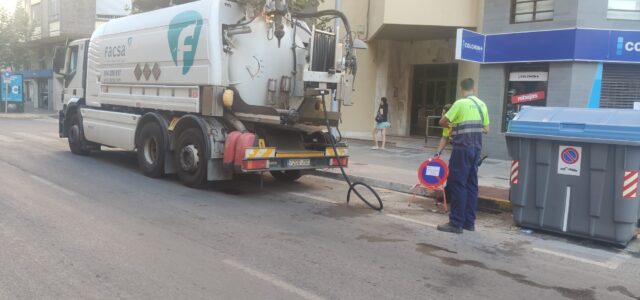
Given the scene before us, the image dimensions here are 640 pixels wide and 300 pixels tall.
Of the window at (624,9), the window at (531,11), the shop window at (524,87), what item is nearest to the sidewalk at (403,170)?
the shop window at (524,87)

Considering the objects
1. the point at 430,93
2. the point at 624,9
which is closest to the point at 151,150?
the point at 624,9

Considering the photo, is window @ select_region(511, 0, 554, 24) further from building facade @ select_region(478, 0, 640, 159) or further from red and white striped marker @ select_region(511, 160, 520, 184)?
red and white striped marker @ select_region(511, 160, 520, 184)

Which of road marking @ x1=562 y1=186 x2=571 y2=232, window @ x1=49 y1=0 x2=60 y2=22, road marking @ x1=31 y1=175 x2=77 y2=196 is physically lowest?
road marking @ x1=31 y1=175 x2=77 y2=196

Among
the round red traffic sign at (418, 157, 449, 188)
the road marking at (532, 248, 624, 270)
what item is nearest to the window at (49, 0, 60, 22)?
the round red traffic sign at (418, 157, 449, 188)

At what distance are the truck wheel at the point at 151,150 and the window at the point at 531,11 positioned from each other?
9.82 metres

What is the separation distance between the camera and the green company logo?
8.68 metres

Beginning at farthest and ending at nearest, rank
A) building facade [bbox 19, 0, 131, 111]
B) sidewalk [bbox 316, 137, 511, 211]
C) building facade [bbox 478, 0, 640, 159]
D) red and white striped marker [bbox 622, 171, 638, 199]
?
1. building facade [bbox 19, 0, 131, 111]
2. building facade [bbox 478, 0, 640, 159]
3. sidewalk [bbox 316, 137, 511, 211]
4. red and white striped marker [bbox 622, 171, 638, 199]

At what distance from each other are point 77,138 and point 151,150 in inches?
137

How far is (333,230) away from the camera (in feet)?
21.1

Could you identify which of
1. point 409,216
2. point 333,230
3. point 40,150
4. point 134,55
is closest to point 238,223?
point 333,230

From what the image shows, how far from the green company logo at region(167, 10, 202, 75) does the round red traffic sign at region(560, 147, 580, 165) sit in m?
5.63

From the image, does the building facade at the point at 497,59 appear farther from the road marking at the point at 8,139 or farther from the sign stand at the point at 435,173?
the road marking at the point at 8,139

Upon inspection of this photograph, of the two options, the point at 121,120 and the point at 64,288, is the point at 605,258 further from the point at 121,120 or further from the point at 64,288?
the point at 121,120

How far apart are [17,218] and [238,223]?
2562 mm
